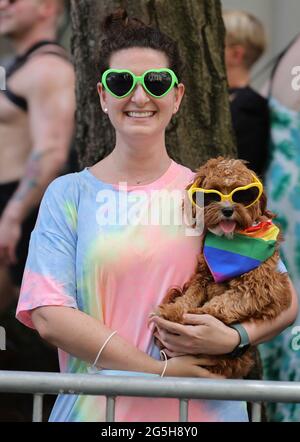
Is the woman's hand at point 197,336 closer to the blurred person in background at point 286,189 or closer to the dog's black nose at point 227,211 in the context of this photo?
the dog's black nose at point 227,211

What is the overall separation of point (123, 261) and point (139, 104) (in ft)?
1.36

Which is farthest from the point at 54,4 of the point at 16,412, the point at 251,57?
the point at 16,412

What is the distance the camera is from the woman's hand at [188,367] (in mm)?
2490

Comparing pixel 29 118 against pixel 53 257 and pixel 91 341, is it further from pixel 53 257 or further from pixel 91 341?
pixel 91 341

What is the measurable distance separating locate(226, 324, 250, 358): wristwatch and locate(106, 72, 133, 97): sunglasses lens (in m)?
0.67

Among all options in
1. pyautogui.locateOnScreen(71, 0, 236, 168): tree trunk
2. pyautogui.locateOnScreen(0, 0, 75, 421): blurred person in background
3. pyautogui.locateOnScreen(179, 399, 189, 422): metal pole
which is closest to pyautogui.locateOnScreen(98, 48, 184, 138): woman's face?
pyautogui.locateOnScreen(179, 399, 189, 422): metal pole

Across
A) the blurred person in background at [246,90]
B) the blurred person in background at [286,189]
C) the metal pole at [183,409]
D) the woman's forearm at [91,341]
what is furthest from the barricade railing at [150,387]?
the blurred person in background at [246,90]

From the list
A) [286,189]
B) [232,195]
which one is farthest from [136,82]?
[286,189]

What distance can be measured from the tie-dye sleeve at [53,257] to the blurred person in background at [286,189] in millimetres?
1894

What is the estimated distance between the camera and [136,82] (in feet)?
8.36

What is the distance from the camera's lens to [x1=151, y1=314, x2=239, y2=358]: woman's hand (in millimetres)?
2480

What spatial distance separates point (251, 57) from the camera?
15.1 ft
